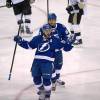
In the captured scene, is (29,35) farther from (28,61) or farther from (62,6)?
(62,6)

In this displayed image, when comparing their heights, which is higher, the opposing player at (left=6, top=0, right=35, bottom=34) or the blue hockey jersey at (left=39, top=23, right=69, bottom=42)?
the blue hockey jersey at (left=39, top=23, right=69, bottom=42)

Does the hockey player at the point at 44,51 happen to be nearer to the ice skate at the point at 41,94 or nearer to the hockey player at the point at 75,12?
the ice skate at the point at 41,94

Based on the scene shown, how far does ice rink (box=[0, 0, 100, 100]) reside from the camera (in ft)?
18.5

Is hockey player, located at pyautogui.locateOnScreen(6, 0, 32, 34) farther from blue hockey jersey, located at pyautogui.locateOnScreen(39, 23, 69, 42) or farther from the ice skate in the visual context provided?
the ice skate

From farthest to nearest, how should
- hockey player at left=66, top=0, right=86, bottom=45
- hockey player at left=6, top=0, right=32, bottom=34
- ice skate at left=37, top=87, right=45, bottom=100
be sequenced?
hockey player at left=6, top=0, right=32, bottom=34
hockey player at left=66, top=0, right=86, bottom=45
ice skate at left=37, top=87, right=45, bottom=100

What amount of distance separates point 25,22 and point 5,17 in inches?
48.2

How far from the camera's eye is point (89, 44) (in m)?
7.63

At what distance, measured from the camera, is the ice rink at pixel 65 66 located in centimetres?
563

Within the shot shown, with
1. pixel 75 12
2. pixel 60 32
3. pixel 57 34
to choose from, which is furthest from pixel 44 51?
pixel 75 12

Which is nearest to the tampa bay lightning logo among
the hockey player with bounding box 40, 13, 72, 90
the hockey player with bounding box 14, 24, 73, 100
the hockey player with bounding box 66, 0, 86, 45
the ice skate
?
the hockey player with bounding box 14, 24, 73, 100

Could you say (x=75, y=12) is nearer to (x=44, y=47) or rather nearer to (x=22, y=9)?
(x=22, y=9)

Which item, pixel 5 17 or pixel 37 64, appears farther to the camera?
pixel 5 17

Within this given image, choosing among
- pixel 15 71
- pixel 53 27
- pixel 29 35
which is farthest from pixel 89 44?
pixel 53 27

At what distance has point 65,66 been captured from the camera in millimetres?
6574
